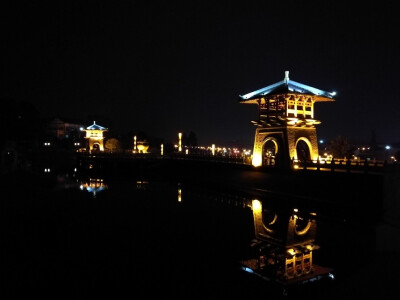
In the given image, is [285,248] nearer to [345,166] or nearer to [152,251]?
[152,251]

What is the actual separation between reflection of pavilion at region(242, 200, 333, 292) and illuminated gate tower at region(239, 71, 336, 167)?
9.10 metres

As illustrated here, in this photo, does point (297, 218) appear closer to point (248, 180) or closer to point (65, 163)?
point (248, 180)

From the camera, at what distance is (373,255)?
13758mm

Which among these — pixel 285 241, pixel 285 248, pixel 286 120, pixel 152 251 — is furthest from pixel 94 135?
pixel 285 248

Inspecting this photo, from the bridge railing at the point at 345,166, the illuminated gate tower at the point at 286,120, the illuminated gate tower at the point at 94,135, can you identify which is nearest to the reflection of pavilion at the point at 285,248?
the bridge railing at the point at 345,166

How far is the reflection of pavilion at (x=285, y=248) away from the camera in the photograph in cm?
1196

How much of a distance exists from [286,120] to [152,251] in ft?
63.8

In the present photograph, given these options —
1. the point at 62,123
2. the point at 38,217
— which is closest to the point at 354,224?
the point at 38,217

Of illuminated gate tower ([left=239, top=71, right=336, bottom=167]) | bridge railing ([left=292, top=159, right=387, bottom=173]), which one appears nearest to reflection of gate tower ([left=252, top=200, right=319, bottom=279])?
bridge railing ([left=292, top=159, right=387, bottom=173])

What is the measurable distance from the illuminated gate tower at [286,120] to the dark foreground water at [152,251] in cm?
638

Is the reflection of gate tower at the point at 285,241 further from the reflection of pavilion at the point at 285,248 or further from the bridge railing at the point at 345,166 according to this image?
the bridge railing at the point at 345,166

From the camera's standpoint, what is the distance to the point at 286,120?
30.1 metres

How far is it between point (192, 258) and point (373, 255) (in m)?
7.18

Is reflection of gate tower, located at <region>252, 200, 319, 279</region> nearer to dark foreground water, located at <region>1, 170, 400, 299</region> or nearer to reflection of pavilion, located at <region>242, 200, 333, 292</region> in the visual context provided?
reflection of pavilion, located at <region>242, 200, 333, 292</region>
